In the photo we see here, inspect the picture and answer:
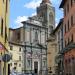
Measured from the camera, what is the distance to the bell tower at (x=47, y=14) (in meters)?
108

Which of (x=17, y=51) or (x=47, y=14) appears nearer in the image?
(x=17, y=51)

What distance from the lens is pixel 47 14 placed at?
10900 centimetres

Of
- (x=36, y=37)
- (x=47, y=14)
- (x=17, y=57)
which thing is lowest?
(x=17, y=57)

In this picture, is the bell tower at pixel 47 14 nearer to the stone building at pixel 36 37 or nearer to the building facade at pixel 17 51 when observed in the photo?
the stone building at pixel 36 37

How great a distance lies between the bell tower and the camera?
108188 millimetres

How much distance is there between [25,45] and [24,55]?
10.5ft

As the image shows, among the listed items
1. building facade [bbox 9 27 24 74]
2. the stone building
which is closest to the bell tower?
the stone building

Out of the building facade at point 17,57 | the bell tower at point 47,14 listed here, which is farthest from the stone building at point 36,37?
the building facade at point 17,57

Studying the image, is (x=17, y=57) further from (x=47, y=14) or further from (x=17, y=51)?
(x=47, y=14)

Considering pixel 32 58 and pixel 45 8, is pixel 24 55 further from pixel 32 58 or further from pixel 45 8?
pixel 45 8

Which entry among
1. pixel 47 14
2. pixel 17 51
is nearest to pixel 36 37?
pixel 47 14

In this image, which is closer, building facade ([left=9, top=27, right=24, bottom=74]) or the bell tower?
building facade ([left=9, top=27, right=24, bottom=74])

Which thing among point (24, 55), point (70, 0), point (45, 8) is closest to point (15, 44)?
point (24, 55)

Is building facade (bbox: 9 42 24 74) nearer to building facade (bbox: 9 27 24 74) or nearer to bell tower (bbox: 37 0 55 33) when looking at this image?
building facade (bbox: 9 27 24 74)
